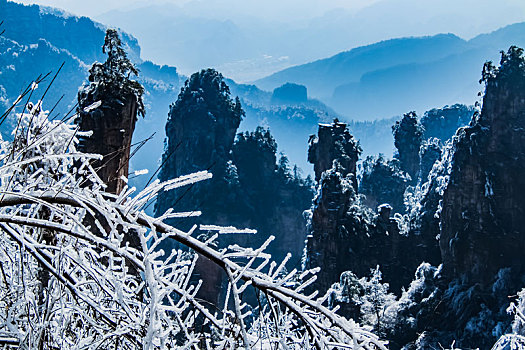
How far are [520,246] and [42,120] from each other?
14.9 meters

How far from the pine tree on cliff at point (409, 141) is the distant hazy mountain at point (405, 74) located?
72.9 m

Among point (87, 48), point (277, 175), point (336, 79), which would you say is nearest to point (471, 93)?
point (336, 79)

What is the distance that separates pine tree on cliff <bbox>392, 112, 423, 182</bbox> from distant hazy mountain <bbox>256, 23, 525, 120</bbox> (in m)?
72.9

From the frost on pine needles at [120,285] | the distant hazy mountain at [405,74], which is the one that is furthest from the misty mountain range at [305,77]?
the frost on pine needles at [120,285]

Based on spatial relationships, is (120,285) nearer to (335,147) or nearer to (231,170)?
(335,147)

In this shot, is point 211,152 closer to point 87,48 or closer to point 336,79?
point 87,48

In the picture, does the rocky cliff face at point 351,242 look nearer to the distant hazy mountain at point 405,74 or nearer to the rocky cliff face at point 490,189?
the rocky cliff face at point 490,189

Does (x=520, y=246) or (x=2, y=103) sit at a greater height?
(x=2, y=103)

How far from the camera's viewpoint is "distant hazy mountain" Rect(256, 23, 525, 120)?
103625 mm

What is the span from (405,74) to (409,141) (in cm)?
8602

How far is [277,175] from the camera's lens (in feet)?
100.0

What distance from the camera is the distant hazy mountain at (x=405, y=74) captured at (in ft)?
340

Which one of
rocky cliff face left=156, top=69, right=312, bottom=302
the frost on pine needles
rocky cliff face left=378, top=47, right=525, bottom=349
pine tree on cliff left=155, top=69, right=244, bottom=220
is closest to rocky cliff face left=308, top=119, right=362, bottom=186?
rocky cliff face left=156, top=69, right=312, bottom=302

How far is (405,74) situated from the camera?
110312mm
